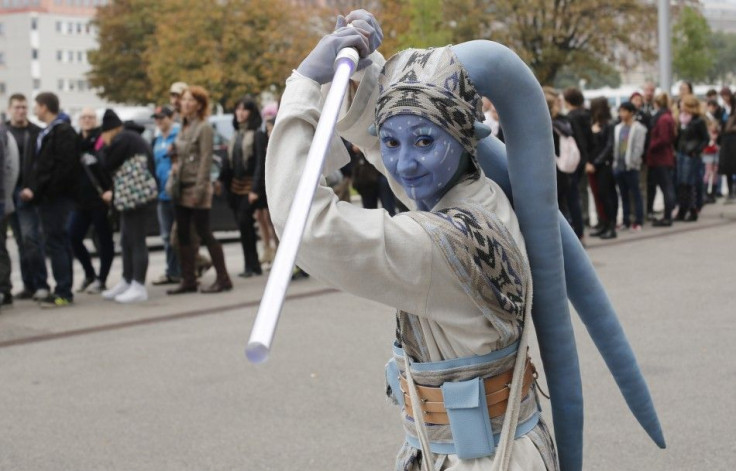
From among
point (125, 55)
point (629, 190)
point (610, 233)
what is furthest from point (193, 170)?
point (125, 55)

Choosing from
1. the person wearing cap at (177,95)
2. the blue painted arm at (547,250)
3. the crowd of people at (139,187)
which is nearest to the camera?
the blue painted arm at (547,250)

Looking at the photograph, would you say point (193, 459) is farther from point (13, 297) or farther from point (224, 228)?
point (224, 228)

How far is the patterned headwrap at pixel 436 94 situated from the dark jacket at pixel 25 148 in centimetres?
746

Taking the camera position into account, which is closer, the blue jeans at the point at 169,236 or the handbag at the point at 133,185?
the handbag at the point at 133,185

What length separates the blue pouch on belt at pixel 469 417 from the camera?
7.22 feet

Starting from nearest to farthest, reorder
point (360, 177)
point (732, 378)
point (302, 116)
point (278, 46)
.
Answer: point (302, 116) → point (732, 378) → point (360, 177) → point (278, 46)

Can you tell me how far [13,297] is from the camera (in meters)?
10.0

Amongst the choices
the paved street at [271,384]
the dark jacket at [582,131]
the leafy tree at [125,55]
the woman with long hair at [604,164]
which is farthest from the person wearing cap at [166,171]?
the leafy tree at [125,55]

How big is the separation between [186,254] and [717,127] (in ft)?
31.5

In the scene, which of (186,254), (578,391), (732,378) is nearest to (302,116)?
(578,391)

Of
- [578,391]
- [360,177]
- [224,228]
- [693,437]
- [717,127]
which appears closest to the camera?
[578,391]

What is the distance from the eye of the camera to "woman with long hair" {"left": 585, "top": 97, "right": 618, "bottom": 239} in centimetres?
1262

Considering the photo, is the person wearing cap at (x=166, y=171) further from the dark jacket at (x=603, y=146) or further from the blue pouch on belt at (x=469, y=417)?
the blue pouch on belt at (x=469, y=417)

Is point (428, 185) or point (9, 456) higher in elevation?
point (428, 185)
